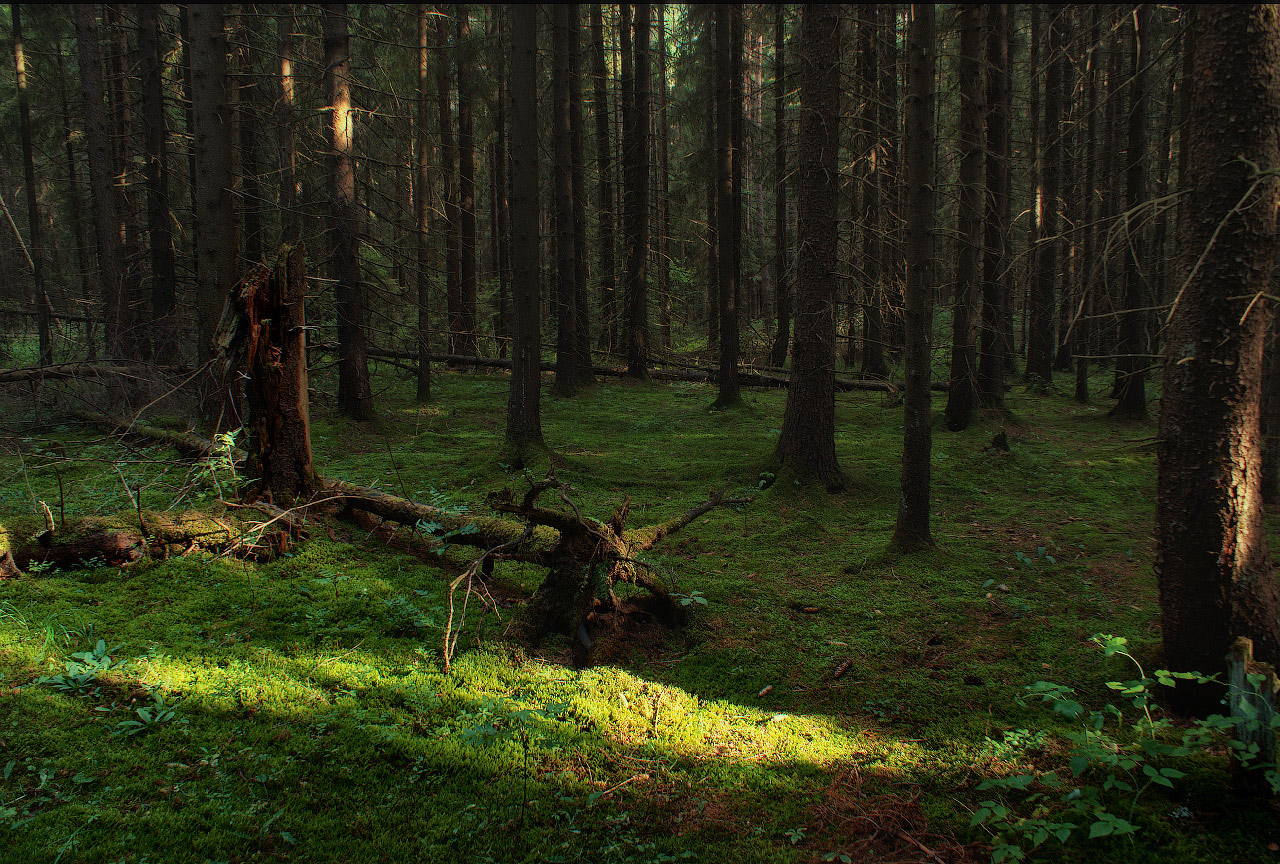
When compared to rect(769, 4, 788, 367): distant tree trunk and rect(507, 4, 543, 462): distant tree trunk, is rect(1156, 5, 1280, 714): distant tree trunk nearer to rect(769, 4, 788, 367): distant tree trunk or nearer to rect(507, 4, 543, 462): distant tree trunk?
rect(507, 4, 543, 462): distant tree trunk

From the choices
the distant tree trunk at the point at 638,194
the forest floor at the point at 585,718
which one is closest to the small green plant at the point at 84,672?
the forest floor at the point at 585,718

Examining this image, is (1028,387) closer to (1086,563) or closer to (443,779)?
(1086,563)

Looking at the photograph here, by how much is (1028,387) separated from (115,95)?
23861 millimetres

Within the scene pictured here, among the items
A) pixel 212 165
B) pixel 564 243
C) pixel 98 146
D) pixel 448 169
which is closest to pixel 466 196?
pixel 448 169

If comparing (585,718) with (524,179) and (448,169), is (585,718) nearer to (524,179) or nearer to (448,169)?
(524,179)

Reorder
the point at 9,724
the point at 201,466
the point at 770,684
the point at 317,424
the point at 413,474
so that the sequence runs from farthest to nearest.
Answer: the point at 317,424
the point at 413,474
the point at 201,466
the point at 770,684
the point at 9,724

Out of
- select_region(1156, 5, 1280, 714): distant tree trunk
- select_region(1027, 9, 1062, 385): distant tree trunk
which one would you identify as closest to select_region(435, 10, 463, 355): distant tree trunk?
select_region(1156, 5, 1280, 714): distant tree trunk

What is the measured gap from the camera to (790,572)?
623 cm

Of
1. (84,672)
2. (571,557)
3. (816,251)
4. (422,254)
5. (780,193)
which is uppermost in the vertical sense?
(780,193)

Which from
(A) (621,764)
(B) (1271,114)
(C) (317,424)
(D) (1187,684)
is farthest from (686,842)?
(C) (317,424)

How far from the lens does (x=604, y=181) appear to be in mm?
18031

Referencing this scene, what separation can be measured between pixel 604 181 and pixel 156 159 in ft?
32.9

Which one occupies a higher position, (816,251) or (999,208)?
(999,208)

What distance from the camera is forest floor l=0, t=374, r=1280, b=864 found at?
2.85 metres
